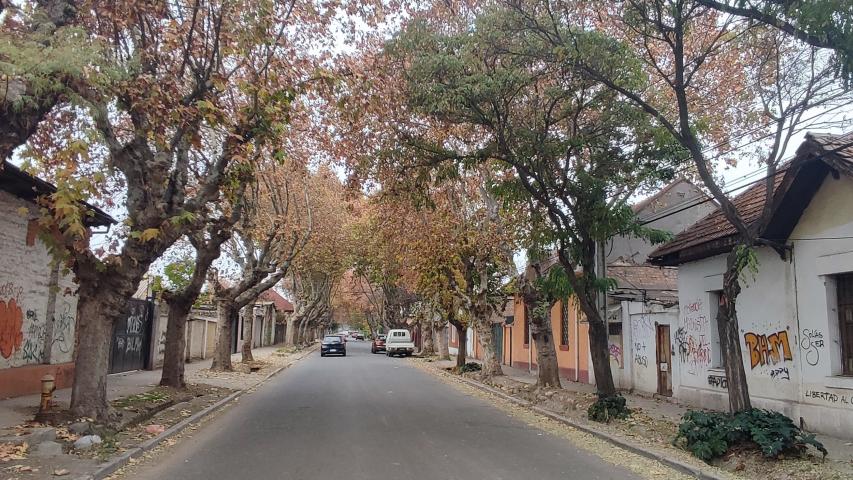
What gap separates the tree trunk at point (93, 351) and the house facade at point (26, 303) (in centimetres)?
285

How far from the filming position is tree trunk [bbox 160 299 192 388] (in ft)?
51.6

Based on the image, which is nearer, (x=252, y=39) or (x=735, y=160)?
(x=252, y=39)

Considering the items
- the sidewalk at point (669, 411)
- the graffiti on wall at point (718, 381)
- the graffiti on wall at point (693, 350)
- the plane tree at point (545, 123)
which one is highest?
the plane tree at point (545, 123)

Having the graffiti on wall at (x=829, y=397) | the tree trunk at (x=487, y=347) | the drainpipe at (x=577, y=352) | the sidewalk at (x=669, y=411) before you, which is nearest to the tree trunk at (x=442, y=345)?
the sidewalk at (x=669, y=411)

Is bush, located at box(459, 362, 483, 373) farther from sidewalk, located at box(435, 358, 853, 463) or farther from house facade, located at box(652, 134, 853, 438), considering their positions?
house facade, located at box(652, 134, 853, 438)

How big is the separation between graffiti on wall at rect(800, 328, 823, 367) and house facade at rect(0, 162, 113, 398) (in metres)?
13.3

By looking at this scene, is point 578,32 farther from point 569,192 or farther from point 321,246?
point 321,246

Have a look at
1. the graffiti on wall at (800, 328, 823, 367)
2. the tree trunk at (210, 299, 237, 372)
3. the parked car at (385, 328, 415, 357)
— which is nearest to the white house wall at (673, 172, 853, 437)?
the graffiti on wall at (800, 328, 823, 367)

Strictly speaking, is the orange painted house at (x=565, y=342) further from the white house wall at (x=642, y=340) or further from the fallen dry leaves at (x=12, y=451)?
the fallen dry leaves at (x=12, y=451)

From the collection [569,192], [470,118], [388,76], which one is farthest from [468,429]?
[388,76]

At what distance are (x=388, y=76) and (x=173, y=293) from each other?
25.7 feet

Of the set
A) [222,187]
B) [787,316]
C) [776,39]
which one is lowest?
[787,316]

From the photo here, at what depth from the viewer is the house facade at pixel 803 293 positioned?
10.3 metres

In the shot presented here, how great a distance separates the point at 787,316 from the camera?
11453 mm
